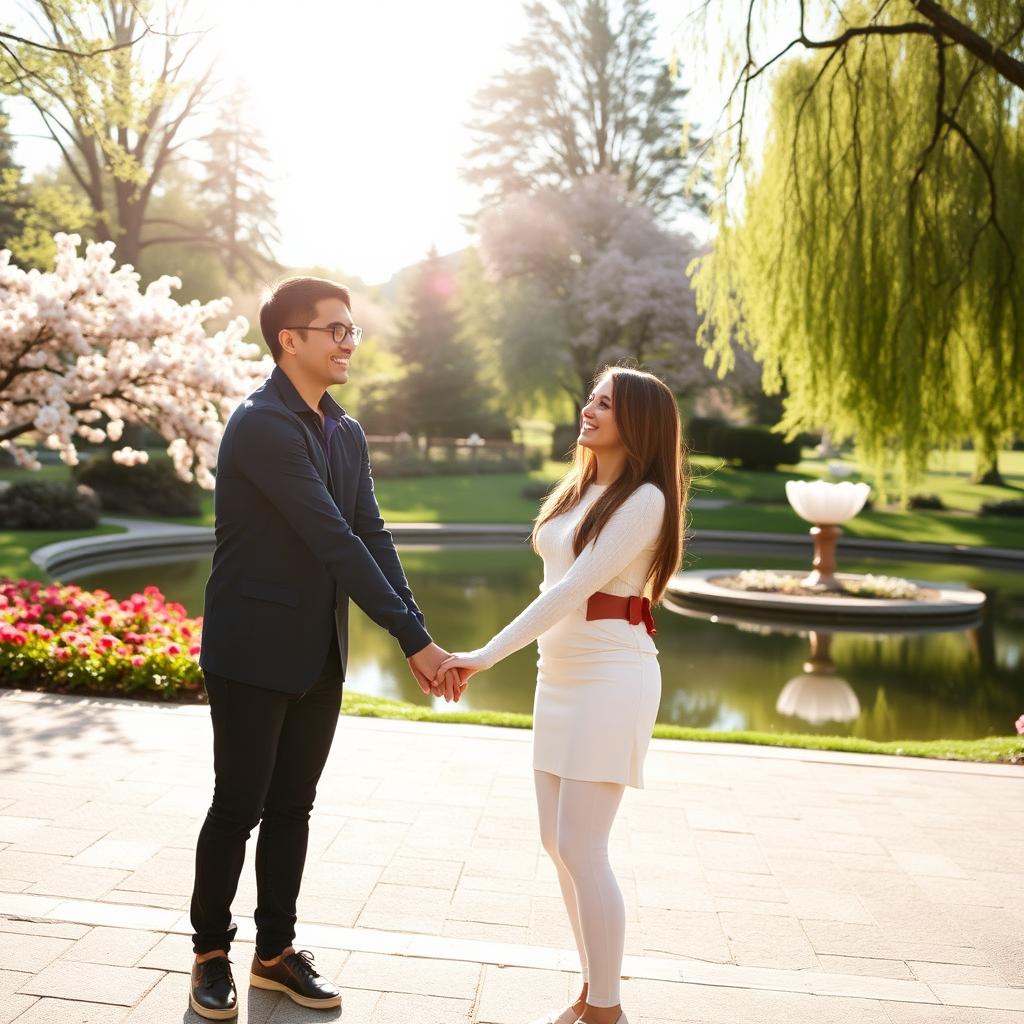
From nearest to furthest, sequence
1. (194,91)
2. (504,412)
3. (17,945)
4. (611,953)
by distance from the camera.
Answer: (611,953) → (17,945) → (194,91) → (504,412)

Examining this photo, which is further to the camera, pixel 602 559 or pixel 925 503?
pixel 925 503

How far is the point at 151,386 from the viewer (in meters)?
9.98

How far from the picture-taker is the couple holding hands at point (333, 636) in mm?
2627

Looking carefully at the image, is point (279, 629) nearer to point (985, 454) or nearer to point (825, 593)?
point (985, 454)

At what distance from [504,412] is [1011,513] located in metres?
18.3

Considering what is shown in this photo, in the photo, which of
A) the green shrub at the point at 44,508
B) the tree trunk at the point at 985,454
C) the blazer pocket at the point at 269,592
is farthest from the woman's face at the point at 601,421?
the green shrub at the point at 44,508

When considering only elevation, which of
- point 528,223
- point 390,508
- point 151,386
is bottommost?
point 390,508

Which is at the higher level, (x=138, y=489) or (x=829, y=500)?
(x=829, y=500)

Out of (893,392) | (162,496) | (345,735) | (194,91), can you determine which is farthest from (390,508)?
(345,735)

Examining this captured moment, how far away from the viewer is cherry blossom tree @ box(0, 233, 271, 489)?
888cm

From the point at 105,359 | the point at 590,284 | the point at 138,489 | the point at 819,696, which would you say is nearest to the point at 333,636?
the point at 819,696

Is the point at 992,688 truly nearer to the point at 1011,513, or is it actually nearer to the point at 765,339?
the point at 765,339

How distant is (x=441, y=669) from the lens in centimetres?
281

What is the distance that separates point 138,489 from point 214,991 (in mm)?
21330
